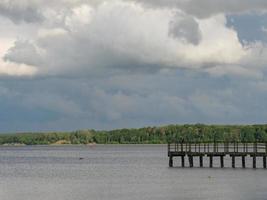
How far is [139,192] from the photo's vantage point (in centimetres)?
5709

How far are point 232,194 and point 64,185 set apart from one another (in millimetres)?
18459

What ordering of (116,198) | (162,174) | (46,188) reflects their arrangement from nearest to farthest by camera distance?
(116,198), (46,188), (162,174)

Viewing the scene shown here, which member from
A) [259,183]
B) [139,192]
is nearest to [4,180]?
[139,192]

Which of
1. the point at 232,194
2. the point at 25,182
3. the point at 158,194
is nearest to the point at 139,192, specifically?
the point at 158,194

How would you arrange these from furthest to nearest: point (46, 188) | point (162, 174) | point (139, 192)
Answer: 1. point (162, 174)
2. point (46, 188)
3. point (139, 192)

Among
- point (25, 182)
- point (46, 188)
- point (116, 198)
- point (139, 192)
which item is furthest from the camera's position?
point (25, 182)

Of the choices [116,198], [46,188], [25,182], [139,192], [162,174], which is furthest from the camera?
[162,174]

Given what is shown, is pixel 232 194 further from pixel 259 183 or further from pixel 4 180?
pixel 4 180

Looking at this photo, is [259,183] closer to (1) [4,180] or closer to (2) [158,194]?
(2) [158,194]

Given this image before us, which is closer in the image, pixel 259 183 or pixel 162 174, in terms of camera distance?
pixel 259 183

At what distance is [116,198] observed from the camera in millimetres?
52625

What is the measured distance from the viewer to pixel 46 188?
62.6 m

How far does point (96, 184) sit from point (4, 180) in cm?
1326

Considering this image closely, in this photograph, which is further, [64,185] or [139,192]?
[64,185]
